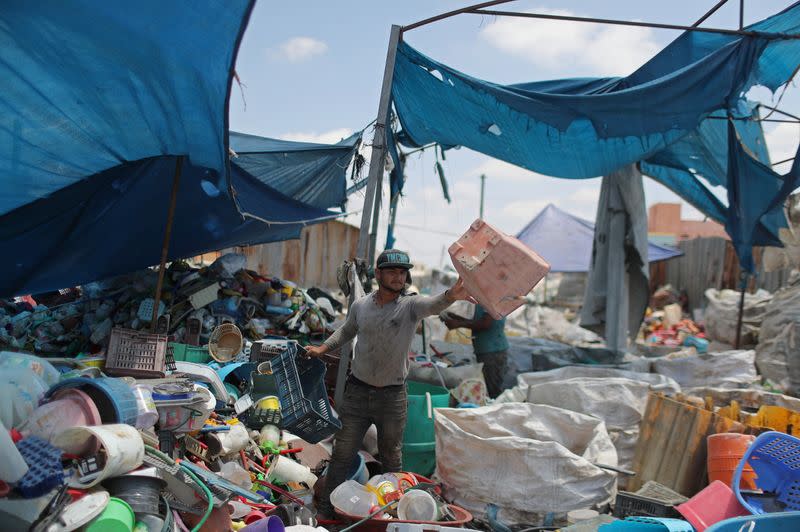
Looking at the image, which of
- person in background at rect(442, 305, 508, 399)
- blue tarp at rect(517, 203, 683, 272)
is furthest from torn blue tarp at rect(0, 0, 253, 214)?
blue tarp at rect(517, 203, 683, 272)

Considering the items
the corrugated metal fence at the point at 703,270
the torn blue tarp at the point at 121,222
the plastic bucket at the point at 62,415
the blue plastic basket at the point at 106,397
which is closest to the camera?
the plastic bucket at the point at 62,415

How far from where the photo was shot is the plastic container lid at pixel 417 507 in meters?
3.87

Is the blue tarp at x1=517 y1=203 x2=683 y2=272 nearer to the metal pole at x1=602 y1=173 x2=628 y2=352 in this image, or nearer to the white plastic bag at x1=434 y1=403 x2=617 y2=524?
the metal pole at x1=602 y1=173 x2=628 y2=352

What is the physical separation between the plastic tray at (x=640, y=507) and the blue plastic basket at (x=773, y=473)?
0.43 m

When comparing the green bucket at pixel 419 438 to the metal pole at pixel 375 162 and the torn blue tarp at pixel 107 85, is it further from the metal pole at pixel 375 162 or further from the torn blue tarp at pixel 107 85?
the torn blue tarp at pixel 107 85

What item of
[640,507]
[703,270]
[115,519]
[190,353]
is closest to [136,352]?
[190,353]

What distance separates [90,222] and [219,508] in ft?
Answer: 11.4

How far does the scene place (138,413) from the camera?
3.51 meters

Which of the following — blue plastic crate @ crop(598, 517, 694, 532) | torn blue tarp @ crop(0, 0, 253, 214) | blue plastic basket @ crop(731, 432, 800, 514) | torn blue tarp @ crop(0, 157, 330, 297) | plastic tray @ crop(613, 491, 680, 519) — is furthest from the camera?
torn blue tarp @ crop(0, 157, 330, 297)

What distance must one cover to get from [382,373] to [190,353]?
2.44m

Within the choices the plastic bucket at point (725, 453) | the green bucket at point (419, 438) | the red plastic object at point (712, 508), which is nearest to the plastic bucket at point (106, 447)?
the green bucket at point (419, 438)

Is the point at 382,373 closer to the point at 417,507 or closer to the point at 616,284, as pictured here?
the point at 417,507

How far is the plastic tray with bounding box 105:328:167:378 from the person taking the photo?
16.0 feet

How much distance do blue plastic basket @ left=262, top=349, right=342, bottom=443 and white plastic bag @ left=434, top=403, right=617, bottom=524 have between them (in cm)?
81
